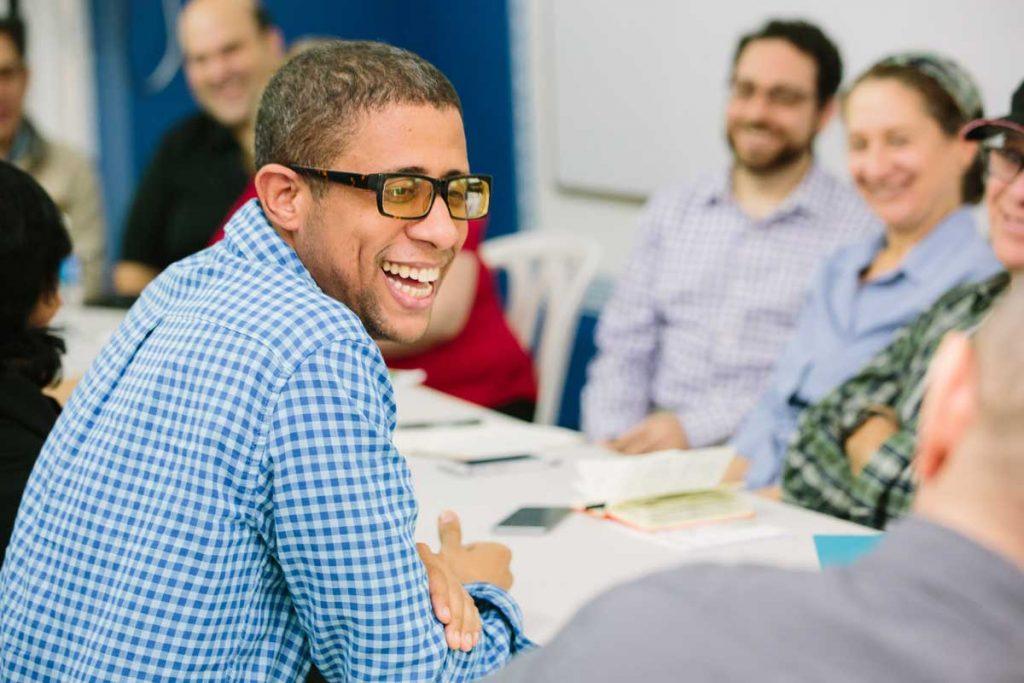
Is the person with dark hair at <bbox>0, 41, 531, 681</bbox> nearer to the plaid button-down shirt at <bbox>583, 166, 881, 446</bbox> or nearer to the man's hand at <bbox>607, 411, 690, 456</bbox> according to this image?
the man's hand at <bbox>607, 411, 690, 456</bbox>

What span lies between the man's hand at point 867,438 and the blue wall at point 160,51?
2.89 meters

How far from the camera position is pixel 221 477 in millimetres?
1212

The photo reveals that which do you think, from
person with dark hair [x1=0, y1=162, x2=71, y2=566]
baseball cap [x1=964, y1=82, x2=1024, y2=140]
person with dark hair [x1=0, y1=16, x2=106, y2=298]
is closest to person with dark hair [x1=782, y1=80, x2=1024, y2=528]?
baseball cap [x1=964, y1=82, x2=1024, y2=140]

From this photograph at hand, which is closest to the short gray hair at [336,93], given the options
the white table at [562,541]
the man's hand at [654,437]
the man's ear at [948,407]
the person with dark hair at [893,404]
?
the white table at [562,541]

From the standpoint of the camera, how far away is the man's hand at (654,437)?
8.18 feet

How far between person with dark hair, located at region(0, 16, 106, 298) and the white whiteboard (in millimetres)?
1604

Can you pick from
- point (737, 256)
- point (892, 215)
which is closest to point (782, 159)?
point (737, 256)

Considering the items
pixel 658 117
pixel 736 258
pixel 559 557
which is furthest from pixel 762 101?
pixel 559 557

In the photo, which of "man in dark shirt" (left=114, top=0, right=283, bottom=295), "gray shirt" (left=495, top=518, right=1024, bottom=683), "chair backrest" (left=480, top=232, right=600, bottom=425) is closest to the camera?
"gray shirt" (left=495, top=518, right=1024, bottom=683)

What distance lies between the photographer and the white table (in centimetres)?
161

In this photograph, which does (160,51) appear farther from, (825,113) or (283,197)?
(283,197)

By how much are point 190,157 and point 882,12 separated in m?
2.07

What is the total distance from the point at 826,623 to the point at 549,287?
129 inches

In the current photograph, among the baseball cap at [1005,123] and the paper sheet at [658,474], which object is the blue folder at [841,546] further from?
the baseball cap at [1005,123]
